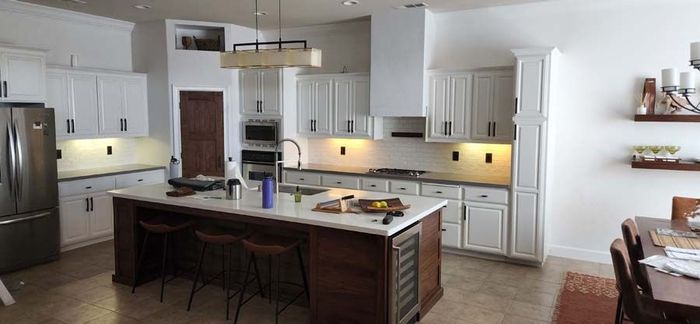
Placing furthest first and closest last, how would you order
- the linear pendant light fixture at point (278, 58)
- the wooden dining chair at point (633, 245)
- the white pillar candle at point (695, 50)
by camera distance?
1. the linear pendant light fixture at point (278, 58)
2. the wooden dining chair at point (633, 245)
3. the white pillar candle at point (695, 50)

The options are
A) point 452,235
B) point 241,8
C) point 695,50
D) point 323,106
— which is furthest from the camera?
point 323,106

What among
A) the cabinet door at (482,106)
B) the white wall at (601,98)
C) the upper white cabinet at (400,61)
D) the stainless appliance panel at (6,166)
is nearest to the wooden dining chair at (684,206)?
the white wall at (601,98)

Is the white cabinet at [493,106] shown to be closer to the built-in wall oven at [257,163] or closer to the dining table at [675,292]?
the dining table at [675,292]

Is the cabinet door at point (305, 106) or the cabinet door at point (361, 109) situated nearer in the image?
the cabinet door at point (361, 109)

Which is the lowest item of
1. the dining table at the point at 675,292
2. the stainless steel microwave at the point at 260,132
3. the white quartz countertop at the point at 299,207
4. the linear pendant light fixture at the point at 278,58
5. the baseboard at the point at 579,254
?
the baseboard at the point at 579,254

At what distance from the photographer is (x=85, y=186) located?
561 cm

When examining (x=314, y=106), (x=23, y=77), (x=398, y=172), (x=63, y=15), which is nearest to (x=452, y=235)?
(x=398, y=172)

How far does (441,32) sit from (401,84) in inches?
32.7

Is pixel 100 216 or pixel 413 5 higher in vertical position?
pixel 413 5

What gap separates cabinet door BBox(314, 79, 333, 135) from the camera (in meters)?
6.37

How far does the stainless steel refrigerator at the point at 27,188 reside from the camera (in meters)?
4.71

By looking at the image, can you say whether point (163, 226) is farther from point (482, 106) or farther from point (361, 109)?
point (482, 106)

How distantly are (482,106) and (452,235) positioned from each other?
149 centimetres

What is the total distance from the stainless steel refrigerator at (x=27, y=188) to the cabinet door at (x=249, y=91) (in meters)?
2.47
